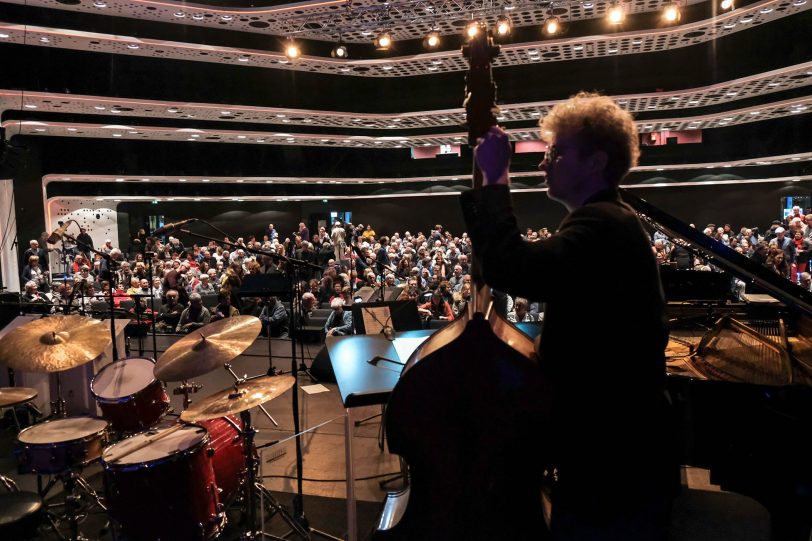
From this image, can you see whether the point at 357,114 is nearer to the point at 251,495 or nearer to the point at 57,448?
the point at 57,448

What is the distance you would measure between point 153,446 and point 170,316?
22.2 feet

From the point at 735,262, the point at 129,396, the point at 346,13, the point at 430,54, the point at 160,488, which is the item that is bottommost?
the point at 160,488

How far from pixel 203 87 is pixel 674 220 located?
560 inches

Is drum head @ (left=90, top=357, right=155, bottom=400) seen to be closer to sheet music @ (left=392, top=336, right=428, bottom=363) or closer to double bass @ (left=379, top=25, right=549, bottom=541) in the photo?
sheet music @ (left=392, top=336, right=428, bottom=363)

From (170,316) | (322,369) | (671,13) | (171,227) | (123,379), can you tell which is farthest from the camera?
(671,13)

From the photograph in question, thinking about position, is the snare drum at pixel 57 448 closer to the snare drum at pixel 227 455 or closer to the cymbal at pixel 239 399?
the snare drum at pixel 227 455

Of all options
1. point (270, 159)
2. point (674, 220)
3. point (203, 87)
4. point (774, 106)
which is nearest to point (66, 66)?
point (203, 87)

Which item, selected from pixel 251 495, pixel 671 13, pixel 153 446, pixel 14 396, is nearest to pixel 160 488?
pixel 153 446

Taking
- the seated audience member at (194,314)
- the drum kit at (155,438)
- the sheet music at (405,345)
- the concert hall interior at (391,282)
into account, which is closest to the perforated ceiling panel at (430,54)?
the concert hall interior at (391,282)

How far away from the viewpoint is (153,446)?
9.37 ft

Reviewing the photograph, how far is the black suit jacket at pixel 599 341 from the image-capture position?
1.13 meters

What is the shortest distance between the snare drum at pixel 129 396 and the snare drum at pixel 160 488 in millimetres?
745

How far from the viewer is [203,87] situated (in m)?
14.0

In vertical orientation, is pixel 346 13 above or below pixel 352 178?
above
